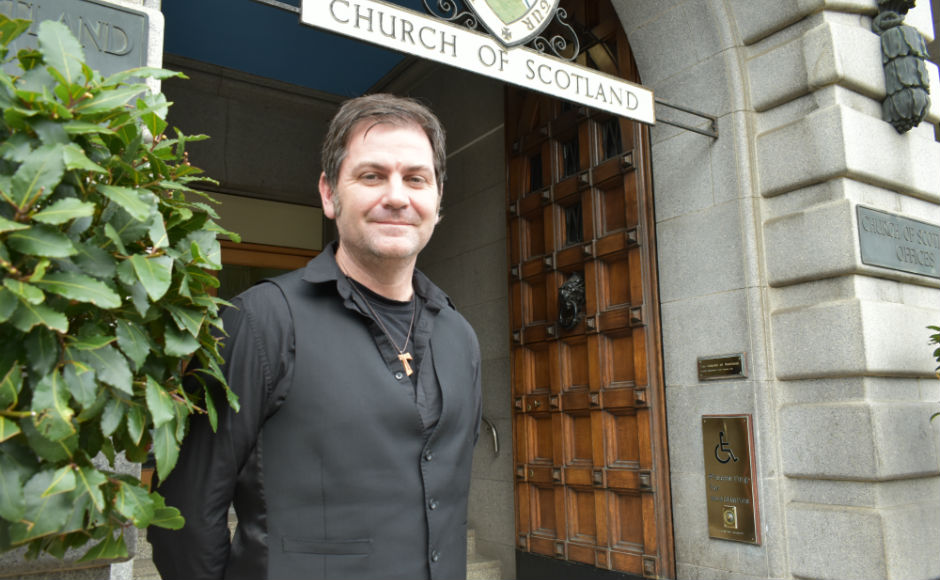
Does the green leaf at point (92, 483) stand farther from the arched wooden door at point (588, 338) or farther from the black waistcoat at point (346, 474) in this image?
the arched wooden door at point (588, 338)

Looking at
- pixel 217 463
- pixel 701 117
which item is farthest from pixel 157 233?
pixel 701 117

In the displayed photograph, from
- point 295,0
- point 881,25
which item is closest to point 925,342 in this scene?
point 881,25

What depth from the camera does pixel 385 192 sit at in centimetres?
177

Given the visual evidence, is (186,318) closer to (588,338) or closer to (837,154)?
(837,154)

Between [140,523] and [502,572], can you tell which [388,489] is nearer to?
[140,523]

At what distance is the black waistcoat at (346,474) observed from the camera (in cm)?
162

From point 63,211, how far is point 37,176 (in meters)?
0.07

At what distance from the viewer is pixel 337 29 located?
2.87 metres

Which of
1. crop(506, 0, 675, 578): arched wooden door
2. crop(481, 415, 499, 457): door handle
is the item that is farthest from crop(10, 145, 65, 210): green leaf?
crop(481, 415, 499, 457): door handle

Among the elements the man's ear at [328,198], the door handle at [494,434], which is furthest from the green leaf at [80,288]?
the door handle at [494,434]

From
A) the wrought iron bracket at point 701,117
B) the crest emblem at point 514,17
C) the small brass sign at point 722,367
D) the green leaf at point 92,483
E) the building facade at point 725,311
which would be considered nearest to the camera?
the green leaf at point 92,483

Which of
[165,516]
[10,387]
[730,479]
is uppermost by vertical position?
[10,387]

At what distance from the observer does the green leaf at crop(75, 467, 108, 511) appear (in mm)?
1024

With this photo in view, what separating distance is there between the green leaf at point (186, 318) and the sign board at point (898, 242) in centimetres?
386
